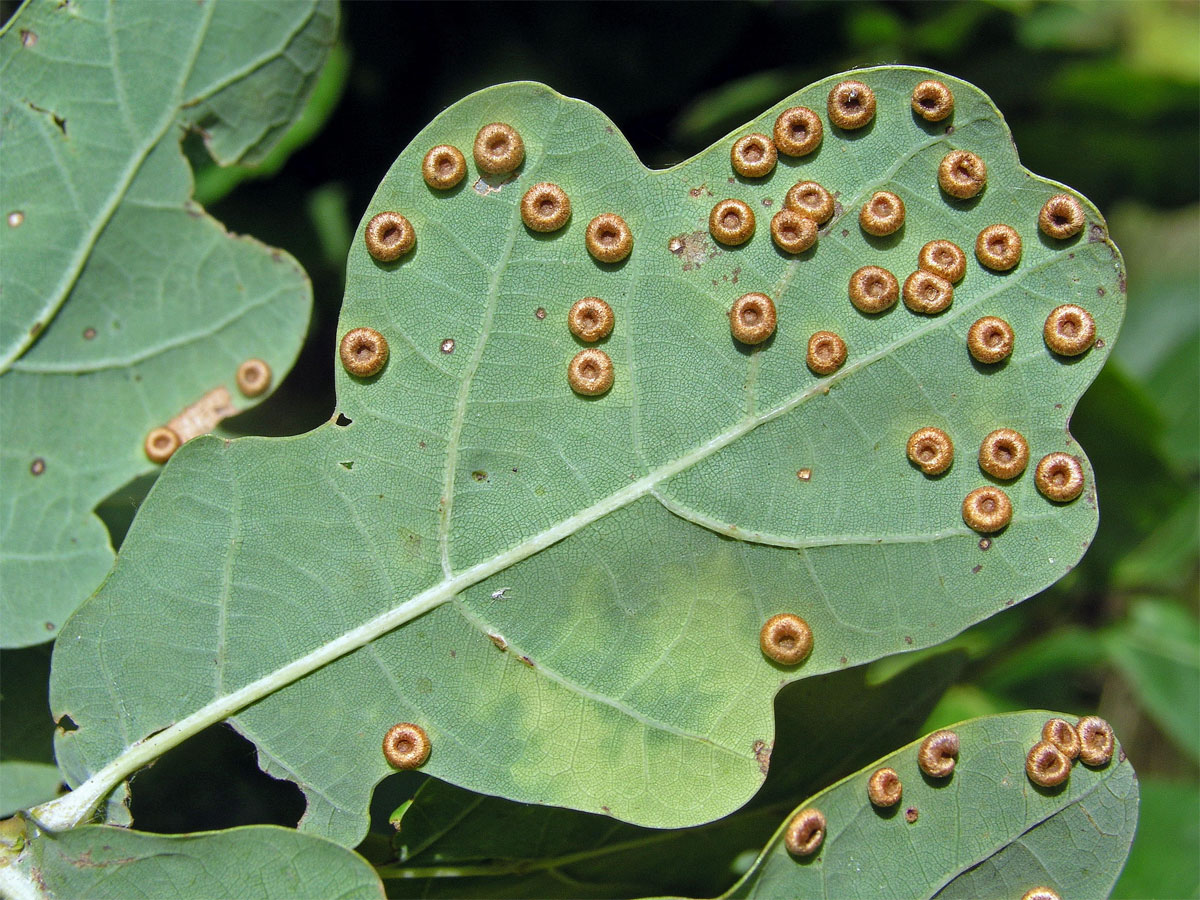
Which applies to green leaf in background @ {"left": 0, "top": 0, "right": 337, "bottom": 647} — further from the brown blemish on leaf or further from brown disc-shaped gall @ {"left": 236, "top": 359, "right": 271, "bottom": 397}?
the brown blemish on leaf

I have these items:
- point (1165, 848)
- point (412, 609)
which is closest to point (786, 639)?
point (412, 609)

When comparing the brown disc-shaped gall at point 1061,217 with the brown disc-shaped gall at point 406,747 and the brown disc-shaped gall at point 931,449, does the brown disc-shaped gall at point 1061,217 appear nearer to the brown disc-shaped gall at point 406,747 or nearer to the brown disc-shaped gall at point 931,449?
the brown disc-shaped gall at point 931,449

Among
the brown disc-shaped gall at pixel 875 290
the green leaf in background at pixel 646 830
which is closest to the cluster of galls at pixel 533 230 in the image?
the brown disc-shaped gall at pixel 875 290

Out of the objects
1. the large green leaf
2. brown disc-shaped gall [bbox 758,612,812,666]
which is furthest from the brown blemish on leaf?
brown disc-shaped gall [bbox 758,612,812,666]

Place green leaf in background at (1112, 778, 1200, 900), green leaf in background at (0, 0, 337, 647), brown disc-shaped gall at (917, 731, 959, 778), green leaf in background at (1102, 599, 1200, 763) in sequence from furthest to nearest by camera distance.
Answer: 1. green leaf in background at (1102, 599, 1200, 763)
2. green leaf in background at (1112, 778, 1200, 900)
3. green leaf in background at (0, 0, 337, 647)
4. brown disc-shaped gall at (917, 731, 959, 778)

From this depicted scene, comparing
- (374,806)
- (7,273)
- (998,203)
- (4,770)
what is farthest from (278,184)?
(998,203)

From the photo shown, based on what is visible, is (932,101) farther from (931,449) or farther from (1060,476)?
(1060,476)
